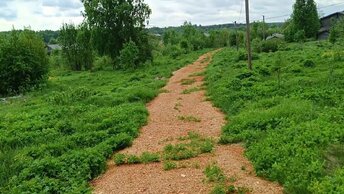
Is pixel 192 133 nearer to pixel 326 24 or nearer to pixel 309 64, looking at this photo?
pixel 309 64

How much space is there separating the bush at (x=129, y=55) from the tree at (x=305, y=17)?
124 feet

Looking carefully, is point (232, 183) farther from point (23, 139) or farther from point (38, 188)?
point (23, 139)

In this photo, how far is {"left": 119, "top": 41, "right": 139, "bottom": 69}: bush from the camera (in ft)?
109

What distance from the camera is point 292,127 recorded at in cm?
955

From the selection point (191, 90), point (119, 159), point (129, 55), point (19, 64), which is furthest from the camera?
point (129, 55)

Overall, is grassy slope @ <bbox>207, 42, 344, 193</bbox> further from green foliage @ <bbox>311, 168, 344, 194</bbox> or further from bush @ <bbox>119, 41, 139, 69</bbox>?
bush @ <bbox>119, 41, 139, 69</bbox>

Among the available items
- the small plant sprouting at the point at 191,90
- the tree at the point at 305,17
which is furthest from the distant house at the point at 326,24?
the small plant sprouting at the point at 191,90

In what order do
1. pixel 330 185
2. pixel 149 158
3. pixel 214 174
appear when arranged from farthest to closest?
pixel 149 158
pixel 214 174
pixel 330 185

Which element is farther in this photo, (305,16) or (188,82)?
(305,16)

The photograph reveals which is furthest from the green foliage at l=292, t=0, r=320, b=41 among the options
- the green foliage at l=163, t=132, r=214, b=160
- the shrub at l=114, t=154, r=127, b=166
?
the shrub at l=114, t=154, r=127, b=166

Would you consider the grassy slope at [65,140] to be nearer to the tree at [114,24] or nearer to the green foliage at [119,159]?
the green foliage at [119,159]

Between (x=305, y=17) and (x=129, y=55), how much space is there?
131 feet

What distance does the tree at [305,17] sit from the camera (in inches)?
2436

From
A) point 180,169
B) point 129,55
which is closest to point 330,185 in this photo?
point 180,169
